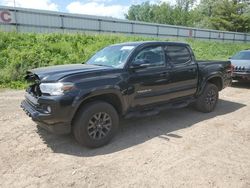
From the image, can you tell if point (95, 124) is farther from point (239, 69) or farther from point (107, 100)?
point (239, 69)

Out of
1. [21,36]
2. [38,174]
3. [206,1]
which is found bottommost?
[38,174]

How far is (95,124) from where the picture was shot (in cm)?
439

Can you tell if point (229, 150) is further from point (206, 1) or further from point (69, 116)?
point (206, 1)

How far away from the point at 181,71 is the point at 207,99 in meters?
1.38

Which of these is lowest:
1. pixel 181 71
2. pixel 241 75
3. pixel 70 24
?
pixel 241 75

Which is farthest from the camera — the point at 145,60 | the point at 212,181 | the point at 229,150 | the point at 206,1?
the point at 206,1

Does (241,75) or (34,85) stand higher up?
(34,85)

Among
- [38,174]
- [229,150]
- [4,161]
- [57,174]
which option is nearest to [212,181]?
[229,150]

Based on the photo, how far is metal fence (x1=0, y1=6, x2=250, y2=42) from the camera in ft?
53.6

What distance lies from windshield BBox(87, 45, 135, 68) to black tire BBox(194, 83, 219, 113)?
7.90ft

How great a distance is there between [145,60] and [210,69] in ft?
7.33

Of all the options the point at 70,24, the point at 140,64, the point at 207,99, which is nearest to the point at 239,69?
the point at 207,99

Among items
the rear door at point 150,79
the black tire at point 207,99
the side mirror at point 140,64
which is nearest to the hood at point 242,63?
the black tire at point 207,99

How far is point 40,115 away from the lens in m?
4.07
